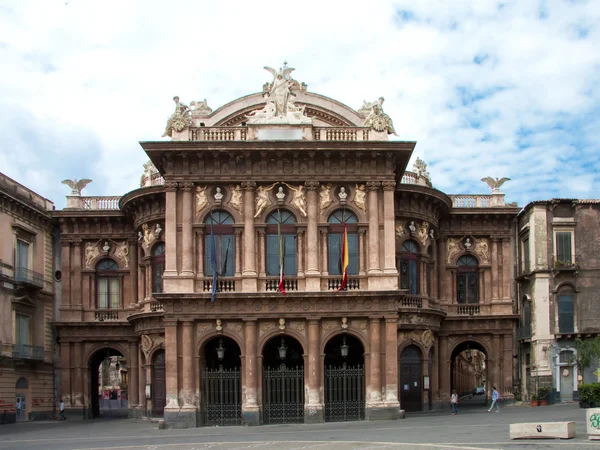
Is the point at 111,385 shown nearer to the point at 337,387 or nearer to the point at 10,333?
the point at 10,333

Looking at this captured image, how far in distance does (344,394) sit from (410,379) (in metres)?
6.34

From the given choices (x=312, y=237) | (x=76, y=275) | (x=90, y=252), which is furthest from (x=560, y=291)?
(x=76, y=275)

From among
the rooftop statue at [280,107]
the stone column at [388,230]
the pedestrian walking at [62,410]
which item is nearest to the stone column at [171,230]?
the rooftop statue at [280,107]

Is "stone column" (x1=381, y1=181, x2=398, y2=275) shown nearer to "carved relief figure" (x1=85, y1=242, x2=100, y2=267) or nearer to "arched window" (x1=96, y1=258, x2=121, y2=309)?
"arched window" (x1=96, y1=258, x2=121, y2=309)

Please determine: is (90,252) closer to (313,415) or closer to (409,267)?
(409,267)

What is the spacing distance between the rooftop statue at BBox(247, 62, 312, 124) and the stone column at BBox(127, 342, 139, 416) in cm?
1605

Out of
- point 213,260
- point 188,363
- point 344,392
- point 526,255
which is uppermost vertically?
point 526,255

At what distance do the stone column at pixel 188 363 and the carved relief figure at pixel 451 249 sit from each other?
18072 millimetres

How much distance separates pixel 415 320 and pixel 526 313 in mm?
8727

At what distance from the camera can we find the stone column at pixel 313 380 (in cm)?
3744

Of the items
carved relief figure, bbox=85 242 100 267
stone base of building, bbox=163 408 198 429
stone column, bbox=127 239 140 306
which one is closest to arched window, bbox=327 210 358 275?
stone base of building, bbox=163 408 198 429

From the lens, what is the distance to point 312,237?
1521 inches


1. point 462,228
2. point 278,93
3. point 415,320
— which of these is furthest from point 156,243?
point 462,228

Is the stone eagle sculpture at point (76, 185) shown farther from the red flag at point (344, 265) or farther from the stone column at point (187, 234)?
the red flag at point (344, 265)
